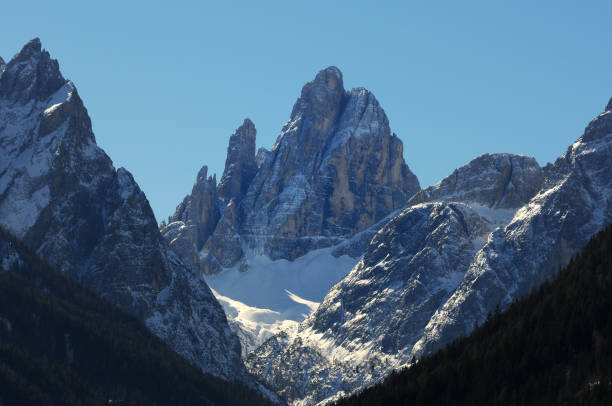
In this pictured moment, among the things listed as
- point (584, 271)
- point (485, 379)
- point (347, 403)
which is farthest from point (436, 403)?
point (584, 271)

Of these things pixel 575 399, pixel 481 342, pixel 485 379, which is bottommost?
pixel 575 399

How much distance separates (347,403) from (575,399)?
52.4 m

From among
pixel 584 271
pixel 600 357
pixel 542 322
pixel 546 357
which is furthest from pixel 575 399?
pixel 584 271

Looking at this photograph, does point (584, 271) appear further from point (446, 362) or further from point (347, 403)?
point (347, 403)

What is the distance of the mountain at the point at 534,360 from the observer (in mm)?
164500

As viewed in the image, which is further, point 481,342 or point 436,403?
point 481,342

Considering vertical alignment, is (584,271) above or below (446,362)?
above

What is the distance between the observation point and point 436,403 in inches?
6973

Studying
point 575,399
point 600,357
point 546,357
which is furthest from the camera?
point 546,357

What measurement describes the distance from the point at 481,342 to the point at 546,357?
74.4ft

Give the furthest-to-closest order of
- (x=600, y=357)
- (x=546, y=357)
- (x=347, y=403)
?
(x=347, y=403), (x=546, y=357), (x=600, y=357)

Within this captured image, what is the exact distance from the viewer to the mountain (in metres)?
164

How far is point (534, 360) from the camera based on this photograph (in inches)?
6919

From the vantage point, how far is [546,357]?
574 feet
